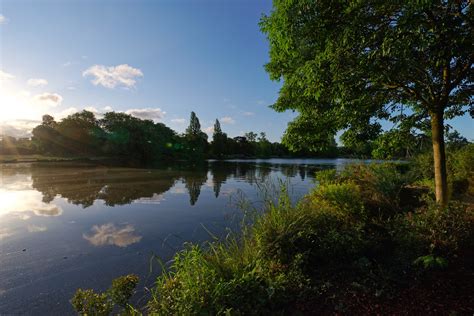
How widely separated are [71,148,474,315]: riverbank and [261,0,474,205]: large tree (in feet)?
5.25

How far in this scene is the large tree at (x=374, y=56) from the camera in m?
3.28

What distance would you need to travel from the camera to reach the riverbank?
278cm

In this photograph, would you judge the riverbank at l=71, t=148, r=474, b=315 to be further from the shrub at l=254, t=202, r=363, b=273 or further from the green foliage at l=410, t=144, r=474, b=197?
the green foliage at l=410, t=144, r=474, b=197

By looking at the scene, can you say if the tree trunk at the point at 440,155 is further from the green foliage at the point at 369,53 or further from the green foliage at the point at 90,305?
the green foliage at the point at 90,305

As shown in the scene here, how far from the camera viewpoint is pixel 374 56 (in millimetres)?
3588

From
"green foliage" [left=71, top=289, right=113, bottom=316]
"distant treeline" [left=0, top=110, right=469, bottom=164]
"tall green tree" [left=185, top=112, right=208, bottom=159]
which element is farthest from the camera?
"tall green tree" [left=185, top=112, right=208, bottom=159]

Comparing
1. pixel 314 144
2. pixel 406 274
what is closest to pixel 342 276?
pixel 406 274

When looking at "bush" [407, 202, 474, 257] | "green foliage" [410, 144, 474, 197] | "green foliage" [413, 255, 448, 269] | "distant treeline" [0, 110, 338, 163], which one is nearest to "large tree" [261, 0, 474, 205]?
"bush" [407, 202, 474, 257]

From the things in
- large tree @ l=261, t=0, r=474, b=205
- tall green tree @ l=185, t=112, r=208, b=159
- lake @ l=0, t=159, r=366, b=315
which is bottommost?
lake @ l=0, t=159, r=366, b=315

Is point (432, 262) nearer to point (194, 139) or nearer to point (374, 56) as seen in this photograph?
point (374, 56)

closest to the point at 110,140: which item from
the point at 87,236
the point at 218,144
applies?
the point at 218,144

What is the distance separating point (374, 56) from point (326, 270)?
10.2 ft

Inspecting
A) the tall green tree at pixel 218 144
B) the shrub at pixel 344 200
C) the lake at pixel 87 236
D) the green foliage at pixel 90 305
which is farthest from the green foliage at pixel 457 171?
the tall green tree at pixel 218 144

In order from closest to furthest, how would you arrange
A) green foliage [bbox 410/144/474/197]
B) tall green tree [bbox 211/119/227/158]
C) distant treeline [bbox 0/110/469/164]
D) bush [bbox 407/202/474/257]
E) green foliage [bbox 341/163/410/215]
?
bush [bbox 407/202/474/257], green foliage [bbox 341/163/410/215], green foliage [bbox 410/144/474/197], distant treeline [bbox 0/110/469/164], tall green tree [bbox 211/119/227/158]
